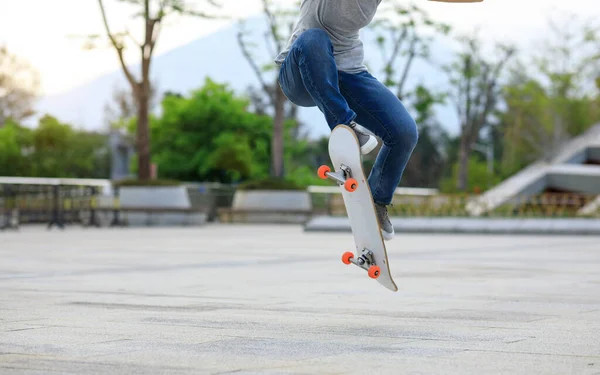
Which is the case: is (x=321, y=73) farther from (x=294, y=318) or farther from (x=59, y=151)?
(x=59, y=151)

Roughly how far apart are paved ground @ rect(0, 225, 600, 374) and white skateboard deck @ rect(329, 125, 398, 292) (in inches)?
14.5

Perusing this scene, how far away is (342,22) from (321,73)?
343 mm

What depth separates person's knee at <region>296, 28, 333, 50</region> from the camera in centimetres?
567

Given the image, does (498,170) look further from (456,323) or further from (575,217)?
(456,323)

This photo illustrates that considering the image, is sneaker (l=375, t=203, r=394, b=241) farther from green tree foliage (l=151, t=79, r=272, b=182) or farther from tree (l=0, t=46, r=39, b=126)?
tree (l=0, t=46, r=39, b=126)

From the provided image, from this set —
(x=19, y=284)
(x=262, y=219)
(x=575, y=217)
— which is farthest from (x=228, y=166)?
(x=19, y=284)

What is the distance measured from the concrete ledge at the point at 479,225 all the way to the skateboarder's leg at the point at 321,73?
1823 cm

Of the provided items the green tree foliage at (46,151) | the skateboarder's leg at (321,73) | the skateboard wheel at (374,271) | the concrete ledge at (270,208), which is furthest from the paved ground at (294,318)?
the green tree foliage at (46,151)

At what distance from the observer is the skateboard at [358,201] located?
5.65 m

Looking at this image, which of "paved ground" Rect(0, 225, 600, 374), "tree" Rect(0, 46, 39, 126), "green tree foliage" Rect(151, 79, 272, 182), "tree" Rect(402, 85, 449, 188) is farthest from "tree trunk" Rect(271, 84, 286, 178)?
"tree" Rect(402, 85, 449, 188)

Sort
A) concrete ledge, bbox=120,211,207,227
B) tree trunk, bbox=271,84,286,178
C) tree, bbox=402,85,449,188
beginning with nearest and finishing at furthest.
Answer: concrete ledge, bbox=120,211,207,227 → tree trunk, bbox=271,84,286,178 → tree, bbox=402,85,449,188

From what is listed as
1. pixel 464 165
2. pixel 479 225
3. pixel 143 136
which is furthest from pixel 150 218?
pixel 464 165

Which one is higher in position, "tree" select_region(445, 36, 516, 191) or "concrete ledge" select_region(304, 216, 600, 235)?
→ "tree" select_region(445, 36, 516, 191)

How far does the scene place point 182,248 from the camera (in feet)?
50.2
